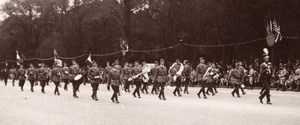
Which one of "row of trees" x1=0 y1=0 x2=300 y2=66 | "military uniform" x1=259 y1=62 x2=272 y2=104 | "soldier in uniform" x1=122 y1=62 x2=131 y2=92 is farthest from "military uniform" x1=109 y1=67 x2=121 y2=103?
"row of trees" x1=0 y1=0 x2=300 y2=66

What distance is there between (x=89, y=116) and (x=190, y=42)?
40.5m

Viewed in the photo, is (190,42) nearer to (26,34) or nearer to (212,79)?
(212,79)

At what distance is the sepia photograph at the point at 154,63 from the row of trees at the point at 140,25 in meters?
0.12

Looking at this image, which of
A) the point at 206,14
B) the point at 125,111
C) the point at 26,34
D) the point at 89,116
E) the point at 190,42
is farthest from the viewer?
the point at 26,34

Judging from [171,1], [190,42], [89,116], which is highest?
[171,1]

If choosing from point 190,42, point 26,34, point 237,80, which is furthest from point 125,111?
point 26,34

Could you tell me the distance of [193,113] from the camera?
16.8 metres

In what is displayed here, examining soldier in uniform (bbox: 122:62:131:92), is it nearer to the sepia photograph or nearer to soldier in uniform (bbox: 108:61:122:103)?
the sepia photograph

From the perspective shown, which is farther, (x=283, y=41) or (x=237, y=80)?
(x=283, y=41)

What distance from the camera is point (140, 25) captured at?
63.4 metres

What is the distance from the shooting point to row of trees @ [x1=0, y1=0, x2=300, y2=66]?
143 feet

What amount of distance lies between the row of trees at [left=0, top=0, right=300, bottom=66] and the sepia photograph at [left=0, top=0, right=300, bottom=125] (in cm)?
12

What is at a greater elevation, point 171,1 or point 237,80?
point 171,1

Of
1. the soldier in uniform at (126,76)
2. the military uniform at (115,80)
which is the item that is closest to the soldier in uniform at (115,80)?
the military uniform at (115,80)
